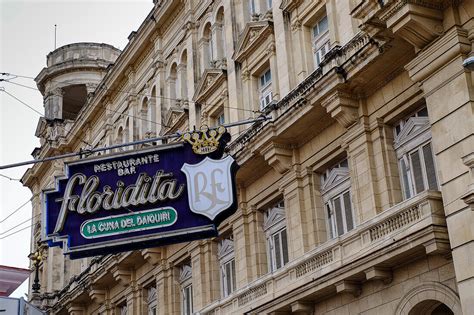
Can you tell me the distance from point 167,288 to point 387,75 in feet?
49.0

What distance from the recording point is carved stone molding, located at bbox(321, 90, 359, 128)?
73.5 ft

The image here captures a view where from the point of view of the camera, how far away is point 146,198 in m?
21.5

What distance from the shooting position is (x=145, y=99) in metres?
38.7

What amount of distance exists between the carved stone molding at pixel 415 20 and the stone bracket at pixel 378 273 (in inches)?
214

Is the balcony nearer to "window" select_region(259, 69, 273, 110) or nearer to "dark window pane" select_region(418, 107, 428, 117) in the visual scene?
"dark window pane" select_region(418, 107, 428, 117)

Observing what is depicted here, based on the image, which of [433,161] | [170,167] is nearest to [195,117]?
[170,167]

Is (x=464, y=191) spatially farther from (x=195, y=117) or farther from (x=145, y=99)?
(x=145, y=99)

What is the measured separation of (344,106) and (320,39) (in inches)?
167

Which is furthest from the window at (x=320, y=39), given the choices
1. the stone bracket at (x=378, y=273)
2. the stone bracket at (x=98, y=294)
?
the stone bracket at (x=98, y=294)

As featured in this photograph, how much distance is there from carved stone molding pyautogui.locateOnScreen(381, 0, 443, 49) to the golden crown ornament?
5.39 metres

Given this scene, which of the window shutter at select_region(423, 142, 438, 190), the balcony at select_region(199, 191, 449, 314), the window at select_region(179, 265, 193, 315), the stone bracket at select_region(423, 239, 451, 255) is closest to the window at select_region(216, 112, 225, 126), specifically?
the window at select_region(179, 265, 193, 315)

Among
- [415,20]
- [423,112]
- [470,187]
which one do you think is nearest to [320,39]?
[423,112]

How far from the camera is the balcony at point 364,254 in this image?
18078 millimetres

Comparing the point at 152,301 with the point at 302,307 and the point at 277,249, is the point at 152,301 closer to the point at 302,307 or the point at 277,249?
the point at 277,249
